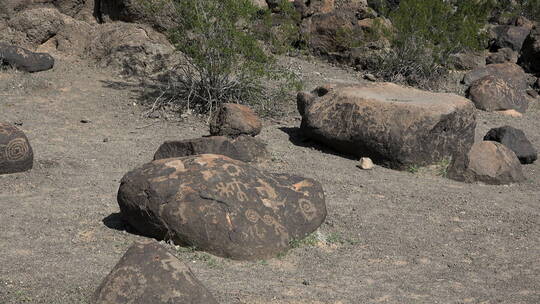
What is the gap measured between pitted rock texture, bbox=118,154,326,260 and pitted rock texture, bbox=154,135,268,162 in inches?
62.7

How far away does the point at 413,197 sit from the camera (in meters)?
7.66

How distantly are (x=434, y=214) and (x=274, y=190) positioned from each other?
1970 mm

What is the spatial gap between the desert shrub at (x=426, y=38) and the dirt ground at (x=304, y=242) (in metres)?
3.79

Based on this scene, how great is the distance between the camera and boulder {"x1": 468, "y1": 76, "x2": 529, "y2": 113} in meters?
12.1

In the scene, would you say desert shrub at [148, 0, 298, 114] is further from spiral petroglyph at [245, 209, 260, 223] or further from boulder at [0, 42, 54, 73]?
spiral petroglyph at [245, 209, 260, 223]

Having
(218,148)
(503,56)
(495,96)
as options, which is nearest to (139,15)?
(218,148)

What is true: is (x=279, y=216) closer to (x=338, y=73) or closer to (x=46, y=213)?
(x=46, y=213)

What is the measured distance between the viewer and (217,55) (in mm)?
10625

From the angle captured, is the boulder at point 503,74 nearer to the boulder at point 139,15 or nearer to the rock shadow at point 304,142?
the rock shadow at point 304,142

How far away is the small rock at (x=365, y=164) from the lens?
8609 mm

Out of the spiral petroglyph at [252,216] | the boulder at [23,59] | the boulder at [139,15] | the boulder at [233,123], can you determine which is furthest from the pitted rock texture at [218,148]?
the boulder at [139,15]

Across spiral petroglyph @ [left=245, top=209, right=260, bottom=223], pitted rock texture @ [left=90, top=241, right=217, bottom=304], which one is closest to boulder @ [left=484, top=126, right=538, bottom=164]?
spiral petroglyph @ [left=245, top=209, right=260, bottom=223]

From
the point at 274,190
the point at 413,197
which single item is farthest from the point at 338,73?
the point at 274,190

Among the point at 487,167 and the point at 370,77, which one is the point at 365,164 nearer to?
the point at 487,167
